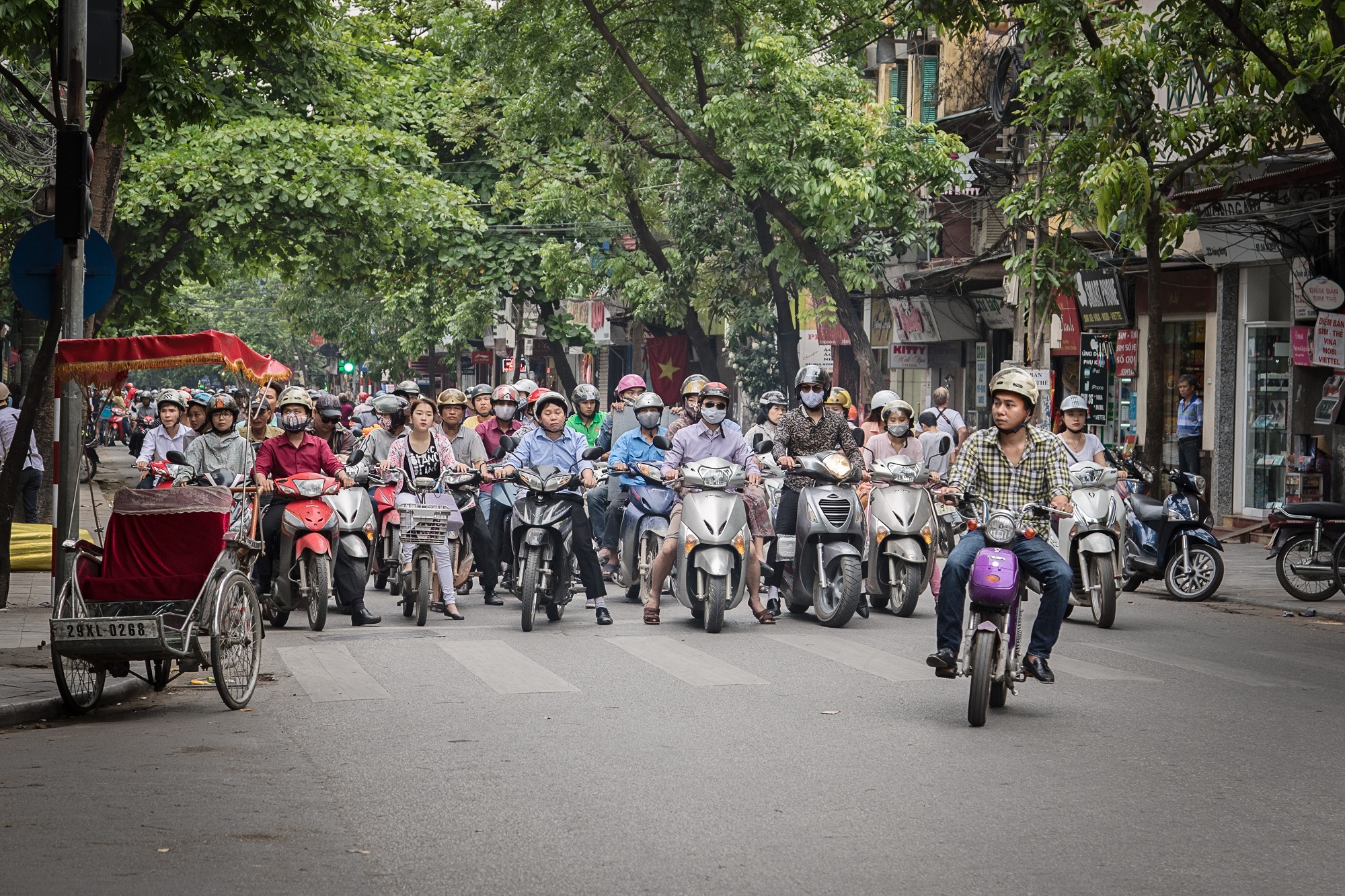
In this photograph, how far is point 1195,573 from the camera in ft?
48.8

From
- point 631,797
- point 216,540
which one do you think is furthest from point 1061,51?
point 631,797

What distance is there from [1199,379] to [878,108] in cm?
608

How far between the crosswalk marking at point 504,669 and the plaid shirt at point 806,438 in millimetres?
2835

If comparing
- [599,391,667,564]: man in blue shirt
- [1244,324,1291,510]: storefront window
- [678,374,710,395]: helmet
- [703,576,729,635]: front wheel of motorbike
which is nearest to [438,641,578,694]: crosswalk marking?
[703,576,729,635]: front wheel of motorbike

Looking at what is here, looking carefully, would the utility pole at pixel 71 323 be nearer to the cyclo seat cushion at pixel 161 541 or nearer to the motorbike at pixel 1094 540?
the cyclo seat cushion at pixel 161 541

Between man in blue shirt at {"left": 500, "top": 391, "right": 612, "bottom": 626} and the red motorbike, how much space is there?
1.34m

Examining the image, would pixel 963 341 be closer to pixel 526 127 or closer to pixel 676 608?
pixel 526 127

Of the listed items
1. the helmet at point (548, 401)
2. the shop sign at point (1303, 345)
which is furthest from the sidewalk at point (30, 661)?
the shop sign at point (1303, 345)

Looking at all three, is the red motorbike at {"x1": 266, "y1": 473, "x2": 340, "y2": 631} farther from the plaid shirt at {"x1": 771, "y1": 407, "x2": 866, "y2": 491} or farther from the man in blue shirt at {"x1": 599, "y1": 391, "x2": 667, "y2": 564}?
the plaid shirt at {"x1": 771, "y1": 407, "x2": 866, "y2": 491}

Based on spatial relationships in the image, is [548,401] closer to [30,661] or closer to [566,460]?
[566,460]

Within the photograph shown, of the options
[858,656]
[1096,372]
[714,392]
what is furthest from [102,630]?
[1096,372]

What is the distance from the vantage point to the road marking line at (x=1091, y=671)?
394 inches

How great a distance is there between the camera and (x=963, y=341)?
33.0 meters

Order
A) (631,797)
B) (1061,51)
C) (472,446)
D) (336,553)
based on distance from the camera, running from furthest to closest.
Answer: (1061,51), (472,446), (336,553), (631,797)
